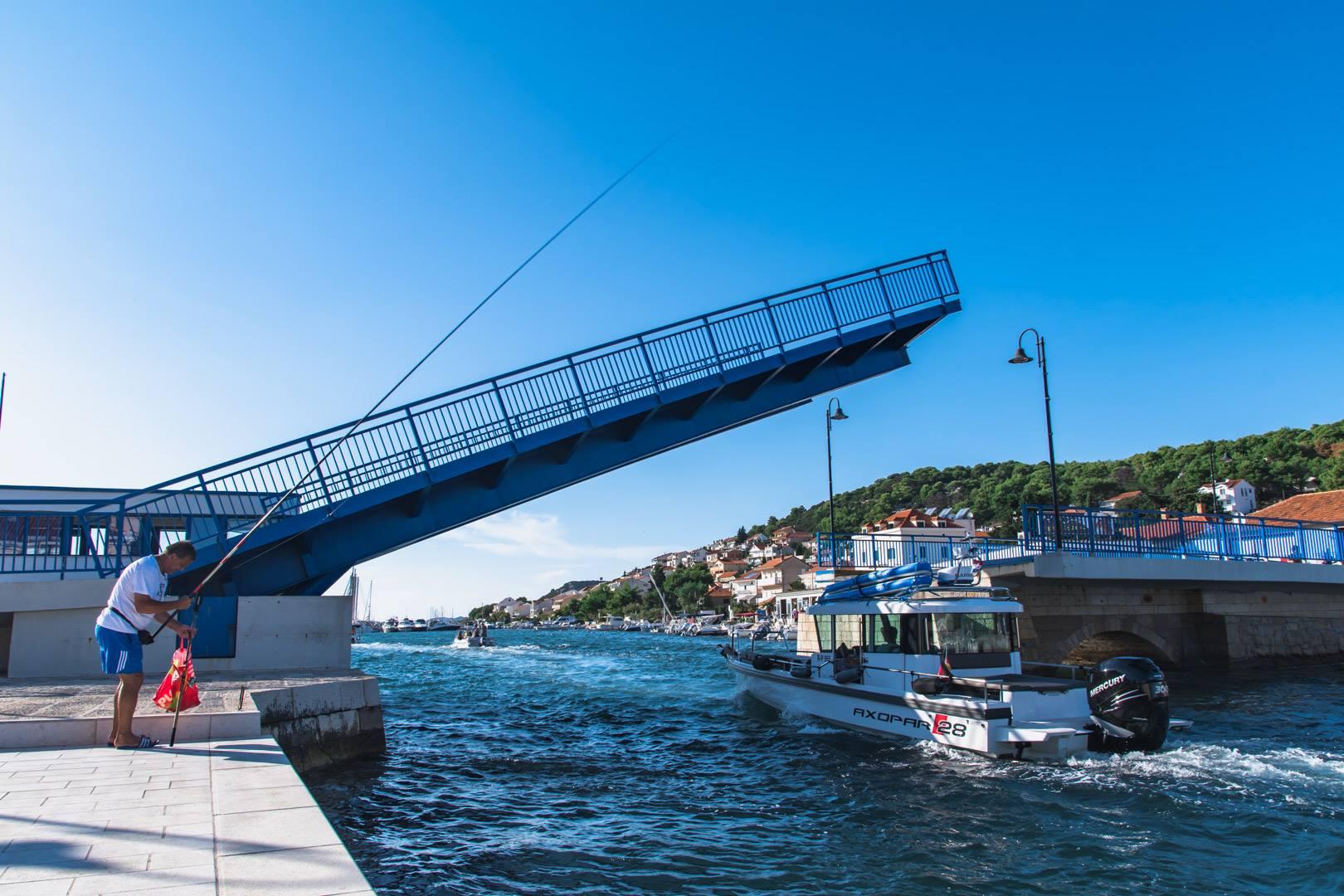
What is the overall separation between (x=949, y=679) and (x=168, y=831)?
1061 centimetres

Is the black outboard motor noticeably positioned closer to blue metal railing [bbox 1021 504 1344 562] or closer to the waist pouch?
blue metal railing [bbox 1021 504 1344 562]

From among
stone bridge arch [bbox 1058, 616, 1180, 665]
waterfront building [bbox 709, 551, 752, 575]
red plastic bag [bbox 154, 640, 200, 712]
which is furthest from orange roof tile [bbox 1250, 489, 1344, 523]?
waterfront building [bbox 709, 551, 752, 575]

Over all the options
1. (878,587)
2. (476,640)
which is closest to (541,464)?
(878,587)

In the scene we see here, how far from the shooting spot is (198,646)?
11.7 metres

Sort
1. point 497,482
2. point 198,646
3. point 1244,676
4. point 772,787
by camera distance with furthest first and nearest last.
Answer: point 1244,676
point 497,482
point 198,646
point 772,787

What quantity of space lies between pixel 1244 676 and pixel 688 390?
17082mm

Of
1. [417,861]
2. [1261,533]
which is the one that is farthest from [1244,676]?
[417,861]

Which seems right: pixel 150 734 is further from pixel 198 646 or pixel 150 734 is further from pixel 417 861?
pixel 198 646

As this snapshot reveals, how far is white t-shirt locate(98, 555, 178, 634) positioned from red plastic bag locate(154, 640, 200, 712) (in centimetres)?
39

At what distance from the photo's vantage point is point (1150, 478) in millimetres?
119562

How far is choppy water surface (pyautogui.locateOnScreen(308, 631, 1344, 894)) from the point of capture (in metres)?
6.88

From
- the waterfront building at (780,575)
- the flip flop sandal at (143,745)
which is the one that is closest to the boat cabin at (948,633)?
the flip flop sandal at (143,745)

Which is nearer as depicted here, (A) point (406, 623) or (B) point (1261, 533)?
(B) point (1261, 533)

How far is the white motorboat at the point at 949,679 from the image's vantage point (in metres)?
11.0
